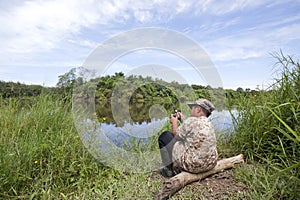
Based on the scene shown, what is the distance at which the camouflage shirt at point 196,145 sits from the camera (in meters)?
2.97

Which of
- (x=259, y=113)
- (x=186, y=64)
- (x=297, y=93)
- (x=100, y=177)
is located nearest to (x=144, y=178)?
(x=100, y=177)

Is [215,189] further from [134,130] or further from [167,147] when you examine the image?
[134,130]

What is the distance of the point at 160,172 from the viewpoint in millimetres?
3566

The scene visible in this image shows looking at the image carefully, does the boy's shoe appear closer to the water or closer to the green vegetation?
the green vegetation

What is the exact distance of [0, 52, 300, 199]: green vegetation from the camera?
2818 millimetres

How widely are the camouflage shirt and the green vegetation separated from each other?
34cm

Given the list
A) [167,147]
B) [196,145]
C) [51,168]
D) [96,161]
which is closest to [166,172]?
[167,147]

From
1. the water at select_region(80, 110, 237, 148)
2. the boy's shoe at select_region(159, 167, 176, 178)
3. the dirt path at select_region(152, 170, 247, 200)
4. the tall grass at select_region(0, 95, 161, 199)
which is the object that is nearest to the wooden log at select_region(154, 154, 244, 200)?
the dirt path at select_region(152, 170, 247, 200)

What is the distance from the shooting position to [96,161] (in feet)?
11.2

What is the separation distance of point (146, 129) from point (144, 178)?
1370 mm

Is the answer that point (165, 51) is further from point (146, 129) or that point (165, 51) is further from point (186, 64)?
point (146, 129)

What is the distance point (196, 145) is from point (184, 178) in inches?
16.7

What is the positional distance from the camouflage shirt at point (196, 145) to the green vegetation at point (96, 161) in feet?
1.11

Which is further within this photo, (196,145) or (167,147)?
(167,147)
